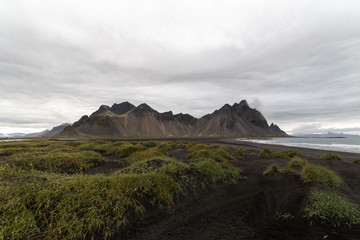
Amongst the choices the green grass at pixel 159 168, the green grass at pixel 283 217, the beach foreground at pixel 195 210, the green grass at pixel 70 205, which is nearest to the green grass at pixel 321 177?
the beach foreground at pixel 195 210

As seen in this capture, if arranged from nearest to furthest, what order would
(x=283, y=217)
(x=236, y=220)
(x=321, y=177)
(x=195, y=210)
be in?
1. (x=283, y=217)
2. (x=236, y=220)
3. (x=195, y=210)
4. (x=321, y=177)

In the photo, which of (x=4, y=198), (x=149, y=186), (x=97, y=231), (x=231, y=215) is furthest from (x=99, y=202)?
(x=231, y=215)

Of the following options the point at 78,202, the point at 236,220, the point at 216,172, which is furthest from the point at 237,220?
the point at 78,202

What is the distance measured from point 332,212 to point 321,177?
4722 mm

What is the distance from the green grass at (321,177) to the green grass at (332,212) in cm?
324

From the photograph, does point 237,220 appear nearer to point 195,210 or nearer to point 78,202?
point 195,210

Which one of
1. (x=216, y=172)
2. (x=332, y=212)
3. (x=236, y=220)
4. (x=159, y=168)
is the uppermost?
(x=159, y=168)

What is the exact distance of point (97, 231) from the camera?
14.8 feet

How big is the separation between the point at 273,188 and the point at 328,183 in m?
2.74

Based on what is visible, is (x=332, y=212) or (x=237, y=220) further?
(x=237, y=220)

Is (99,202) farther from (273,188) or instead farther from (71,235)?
(273,188)

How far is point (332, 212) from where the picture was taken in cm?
527

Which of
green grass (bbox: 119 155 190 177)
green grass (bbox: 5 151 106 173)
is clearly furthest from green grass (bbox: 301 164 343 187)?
green grass (bbox: 5 151 106 173)

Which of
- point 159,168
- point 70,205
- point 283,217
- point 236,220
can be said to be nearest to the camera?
point 70,205
